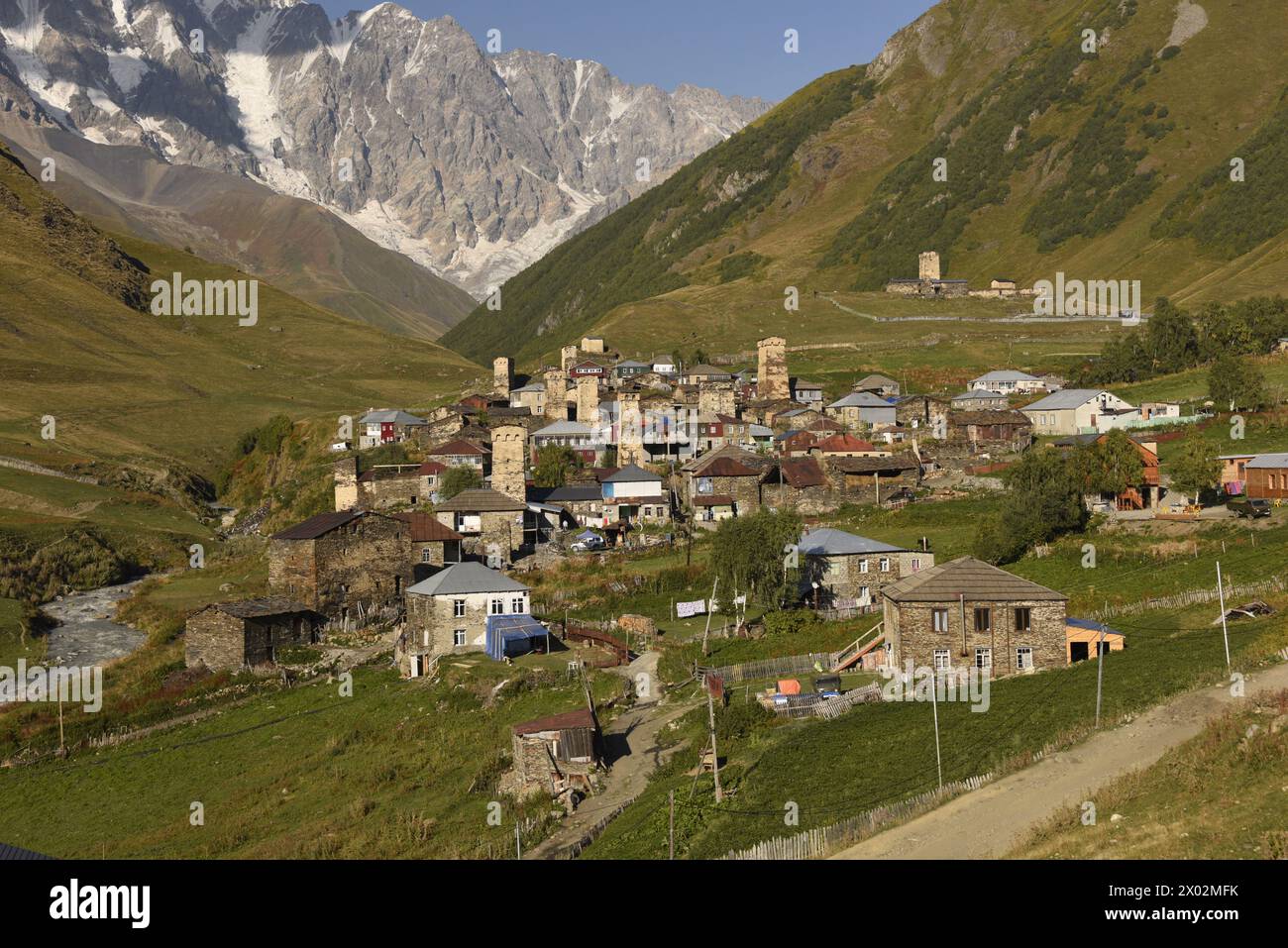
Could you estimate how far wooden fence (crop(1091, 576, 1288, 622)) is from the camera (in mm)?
38625

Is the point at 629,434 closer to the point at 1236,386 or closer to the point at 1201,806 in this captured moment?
the point at 1236,386

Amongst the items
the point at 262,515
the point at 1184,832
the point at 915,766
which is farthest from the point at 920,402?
the point at 1184,832

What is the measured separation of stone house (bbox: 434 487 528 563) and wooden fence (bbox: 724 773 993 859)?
4387 cm

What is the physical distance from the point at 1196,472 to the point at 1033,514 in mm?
10249

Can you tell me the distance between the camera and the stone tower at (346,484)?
79.8 metres

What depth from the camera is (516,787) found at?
107 feet

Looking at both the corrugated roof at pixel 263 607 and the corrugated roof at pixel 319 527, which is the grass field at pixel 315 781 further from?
the corrugated roof at pixel 319 527

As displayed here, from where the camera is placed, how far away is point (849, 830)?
23.9 metres

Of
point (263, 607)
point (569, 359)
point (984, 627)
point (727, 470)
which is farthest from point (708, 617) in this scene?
point (569, 359)

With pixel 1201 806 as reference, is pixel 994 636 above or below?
above

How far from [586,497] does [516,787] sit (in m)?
43.4

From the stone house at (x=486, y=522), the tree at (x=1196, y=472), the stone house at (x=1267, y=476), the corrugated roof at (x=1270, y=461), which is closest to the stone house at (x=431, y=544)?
the stone house at (x=486, y=522)

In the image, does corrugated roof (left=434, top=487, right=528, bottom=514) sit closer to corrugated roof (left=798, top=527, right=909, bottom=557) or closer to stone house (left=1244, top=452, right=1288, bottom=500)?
corrugated roof (left=798, top=527, right=909, bottom=557)

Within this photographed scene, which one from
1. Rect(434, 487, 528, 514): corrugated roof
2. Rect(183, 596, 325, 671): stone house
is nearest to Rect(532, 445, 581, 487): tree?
Rect(434, 487, 528, 514): corrugated roof
